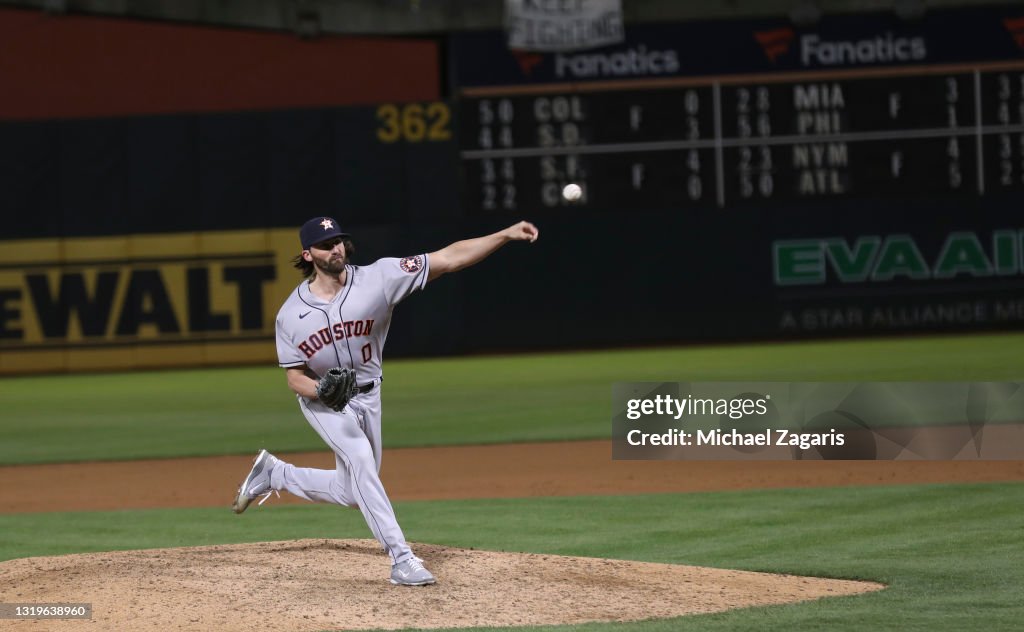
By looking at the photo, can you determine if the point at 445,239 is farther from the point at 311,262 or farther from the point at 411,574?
the point at 411,574

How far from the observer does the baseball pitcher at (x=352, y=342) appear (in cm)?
582

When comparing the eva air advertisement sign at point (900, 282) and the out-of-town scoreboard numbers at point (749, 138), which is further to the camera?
the eva air advertisement sign at point (900, 282)

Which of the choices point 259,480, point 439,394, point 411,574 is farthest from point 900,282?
point 411,574

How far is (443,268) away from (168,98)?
17.7m

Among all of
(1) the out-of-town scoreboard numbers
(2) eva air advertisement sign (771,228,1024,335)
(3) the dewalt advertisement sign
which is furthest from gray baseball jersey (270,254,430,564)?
(2) eva air advertisement sign (771,228,1024,335)

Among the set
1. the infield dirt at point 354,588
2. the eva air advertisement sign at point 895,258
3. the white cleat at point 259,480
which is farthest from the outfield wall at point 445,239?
the infield dirt at point 354,588

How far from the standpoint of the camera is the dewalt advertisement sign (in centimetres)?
1981

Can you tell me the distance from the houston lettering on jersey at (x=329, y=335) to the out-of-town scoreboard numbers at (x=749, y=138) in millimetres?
13094

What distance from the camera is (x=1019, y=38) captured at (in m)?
19.9

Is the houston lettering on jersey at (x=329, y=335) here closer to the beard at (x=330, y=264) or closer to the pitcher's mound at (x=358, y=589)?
the beard at (x=330, y=264)

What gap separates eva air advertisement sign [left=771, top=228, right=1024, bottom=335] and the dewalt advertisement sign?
697 cm

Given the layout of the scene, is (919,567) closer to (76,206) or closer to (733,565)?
(733,565)

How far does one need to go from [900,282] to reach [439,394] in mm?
7397

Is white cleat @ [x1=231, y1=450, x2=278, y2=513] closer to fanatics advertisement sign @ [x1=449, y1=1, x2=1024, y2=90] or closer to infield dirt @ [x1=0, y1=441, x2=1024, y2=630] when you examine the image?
infield dirt @ [x1=0, y1=441, x2=1024, y2=630]
